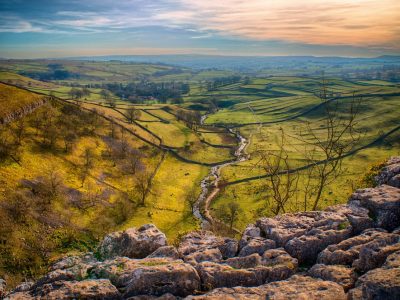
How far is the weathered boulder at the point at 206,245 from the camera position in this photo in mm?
20250

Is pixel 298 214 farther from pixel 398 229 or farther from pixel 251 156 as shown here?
pixel 251 156

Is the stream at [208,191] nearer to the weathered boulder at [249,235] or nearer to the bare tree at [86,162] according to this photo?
the bare tree at [86,162]

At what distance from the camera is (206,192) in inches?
4077

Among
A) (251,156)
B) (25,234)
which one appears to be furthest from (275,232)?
(251,156)

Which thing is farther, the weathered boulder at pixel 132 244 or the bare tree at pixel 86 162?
the bare tree at pixel 86 162

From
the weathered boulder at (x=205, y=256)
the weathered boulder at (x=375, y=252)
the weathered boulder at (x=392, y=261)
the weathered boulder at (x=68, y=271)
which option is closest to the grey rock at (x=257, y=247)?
the weathered boulder at (x=205, y=256)

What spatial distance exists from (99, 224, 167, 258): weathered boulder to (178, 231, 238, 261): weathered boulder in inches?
72.0

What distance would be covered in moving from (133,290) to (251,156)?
13154 centimetres

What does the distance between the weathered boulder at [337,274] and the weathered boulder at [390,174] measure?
10.9 m

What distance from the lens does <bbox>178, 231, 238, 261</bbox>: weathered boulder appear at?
66.4ft

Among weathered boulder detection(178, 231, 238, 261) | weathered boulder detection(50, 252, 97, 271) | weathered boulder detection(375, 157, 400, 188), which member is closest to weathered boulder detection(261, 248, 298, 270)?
weathered boulder detection(178, 231, 238, 261)

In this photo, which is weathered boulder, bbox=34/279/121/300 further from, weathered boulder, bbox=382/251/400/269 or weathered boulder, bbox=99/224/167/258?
weathered boulder, bbox=382/251/400/269

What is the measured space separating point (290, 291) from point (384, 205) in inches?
383

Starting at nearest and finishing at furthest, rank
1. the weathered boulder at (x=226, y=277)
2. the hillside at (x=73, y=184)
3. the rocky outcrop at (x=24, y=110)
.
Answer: the weathered boulder at (x=226, y=277)
the hillside at (x=73, y=184)
the rocky outcrop at (x=24, y=110)
